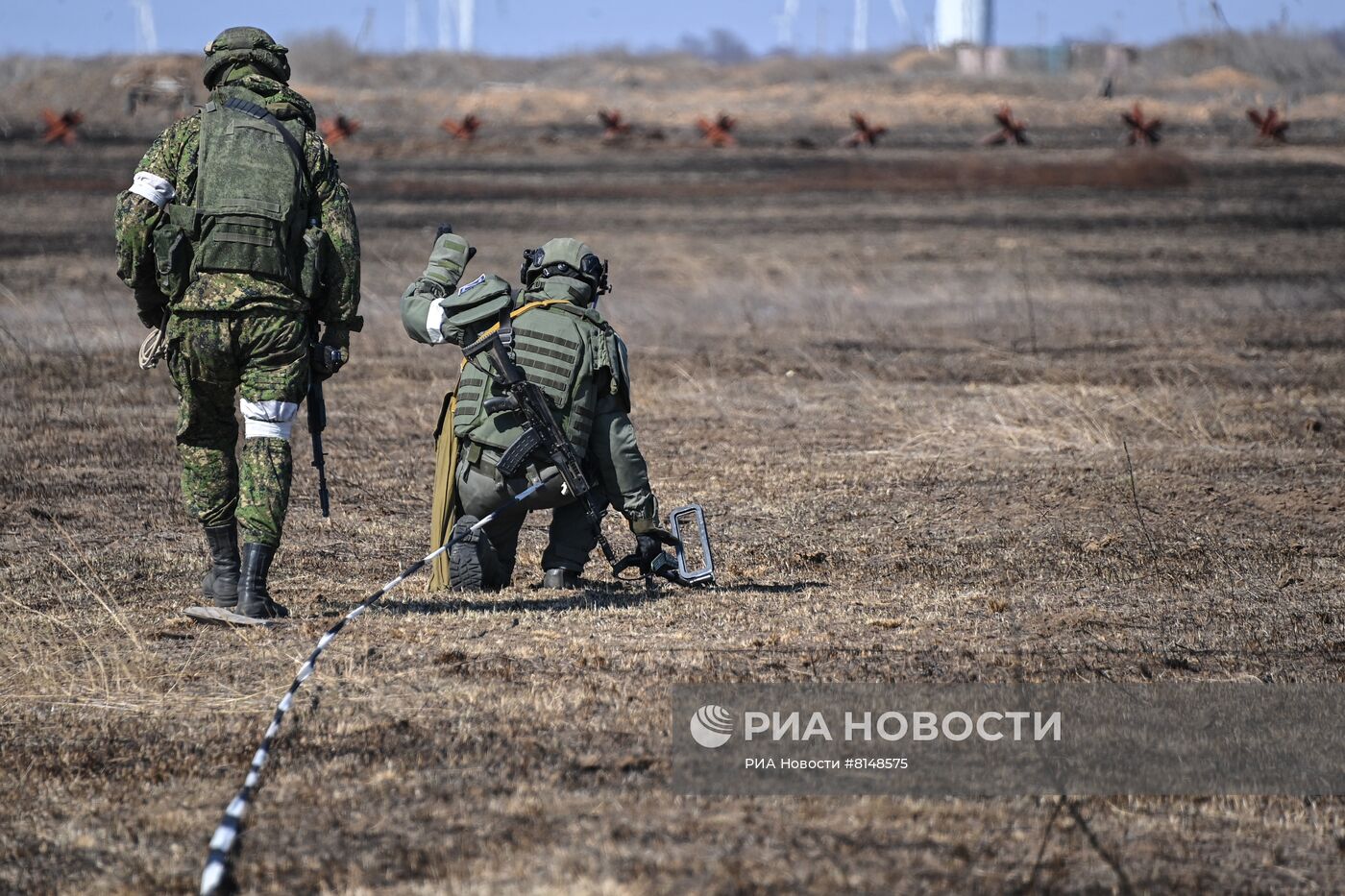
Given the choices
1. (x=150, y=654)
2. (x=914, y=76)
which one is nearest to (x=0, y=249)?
(x=150, y=654)

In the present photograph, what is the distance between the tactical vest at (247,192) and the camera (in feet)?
19.1

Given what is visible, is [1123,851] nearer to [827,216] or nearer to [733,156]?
[827,216]

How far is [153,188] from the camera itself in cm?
593

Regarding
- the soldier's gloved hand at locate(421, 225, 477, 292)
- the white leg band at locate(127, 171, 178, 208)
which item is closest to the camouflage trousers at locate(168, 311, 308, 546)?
the white leg band at locate(127, 171, 178, 208)

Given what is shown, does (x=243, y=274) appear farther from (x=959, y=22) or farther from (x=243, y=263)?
(x=959, y=22)

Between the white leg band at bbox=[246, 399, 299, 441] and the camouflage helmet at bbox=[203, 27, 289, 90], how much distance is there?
1255mm

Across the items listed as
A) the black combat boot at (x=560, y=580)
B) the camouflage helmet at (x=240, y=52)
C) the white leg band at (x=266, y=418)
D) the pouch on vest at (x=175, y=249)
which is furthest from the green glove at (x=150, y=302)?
the black combat boot at (x=560, y=580)

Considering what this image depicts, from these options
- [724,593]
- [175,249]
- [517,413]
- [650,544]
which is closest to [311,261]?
[175,249]

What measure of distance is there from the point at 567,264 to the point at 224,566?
1.90 metres

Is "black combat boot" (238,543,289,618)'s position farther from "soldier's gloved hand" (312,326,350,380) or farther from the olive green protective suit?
"soldier's gloved hand" (312,326,350,380)

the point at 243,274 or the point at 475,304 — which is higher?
the point at 243,274

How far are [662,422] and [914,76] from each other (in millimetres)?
60170

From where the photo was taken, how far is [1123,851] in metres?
3.86

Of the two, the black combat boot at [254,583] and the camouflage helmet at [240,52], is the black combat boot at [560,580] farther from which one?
the camouflage helmet at [240,52]
